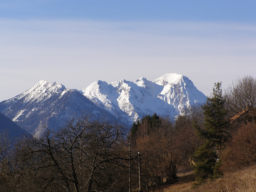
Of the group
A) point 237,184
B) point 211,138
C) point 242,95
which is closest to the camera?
point 237,184

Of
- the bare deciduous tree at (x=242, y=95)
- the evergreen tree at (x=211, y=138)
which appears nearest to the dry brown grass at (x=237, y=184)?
the evergreen tree at (x=211, y=138)

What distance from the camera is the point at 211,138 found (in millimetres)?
35344

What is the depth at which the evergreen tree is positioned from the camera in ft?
110

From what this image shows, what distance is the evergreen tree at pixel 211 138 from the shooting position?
110ft

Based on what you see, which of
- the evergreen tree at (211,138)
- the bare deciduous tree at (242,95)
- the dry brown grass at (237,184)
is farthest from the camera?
the bare deciduous tree at (242,95)

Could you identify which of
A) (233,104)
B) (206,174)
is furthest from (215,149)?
(233,104)

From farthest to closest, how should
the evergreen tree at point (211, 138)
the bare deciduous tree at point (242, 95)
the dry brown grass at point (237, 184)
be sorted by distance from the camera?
1. the bare deciduous tree at point (242, 95)
2. the evergreen tree at point (211, 138)
3. the dry brown grass at point (237, 184)

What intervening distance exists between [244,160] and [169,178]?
2055cm

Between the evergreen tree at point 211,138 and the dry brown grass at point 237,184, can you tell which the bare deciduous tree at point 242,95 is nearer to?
the evergreen tree at point 211,138

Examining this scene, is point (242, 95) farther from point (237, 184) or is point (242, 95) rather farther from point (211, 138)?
point (237, 184)

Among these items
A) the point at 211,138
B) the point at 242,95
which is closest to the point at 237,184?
the point at 211,138

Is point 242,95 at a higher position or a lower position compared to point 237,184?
higher

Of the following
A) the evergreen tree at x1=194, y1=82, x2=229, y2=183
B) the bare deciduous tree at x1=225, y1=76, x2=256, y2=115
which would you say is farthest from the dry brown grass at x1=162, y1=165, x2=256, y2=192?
the bare deciduous tree at x1=225, y1=76, x2=256, y2=115

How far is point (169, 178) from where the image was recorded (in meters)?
46.1
